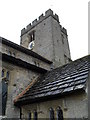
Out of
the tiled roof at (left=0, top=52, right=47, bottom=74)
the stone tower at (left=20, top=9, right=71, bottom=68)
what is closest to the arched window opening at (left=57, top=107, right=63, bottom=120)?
the tiled roof at (left=0, top=52, right=47, bottom=74)

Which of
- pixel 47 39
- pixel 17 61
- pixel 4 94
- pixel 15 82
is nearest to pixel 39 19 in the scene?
pixel 47 39

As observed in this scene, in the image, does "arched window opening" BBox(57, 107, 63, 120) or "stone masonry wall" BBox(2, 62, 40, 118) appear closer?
"arched window opening" BBox(57, 107, 63, 120)

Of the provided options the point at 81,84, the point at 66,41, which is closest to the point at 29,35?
the point at 66,41

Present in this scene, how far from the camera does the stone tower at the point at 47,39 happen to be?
19608mm

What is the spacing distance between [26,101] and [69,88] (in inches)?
106

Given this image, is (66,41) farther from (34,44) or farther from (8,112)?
(8,112)

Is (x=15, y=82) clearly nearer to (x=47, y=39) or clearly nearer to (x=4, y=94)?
(x=4, y=94)

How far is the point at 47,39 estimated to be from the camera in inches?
816

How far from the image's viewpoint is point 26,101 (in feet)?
24.9

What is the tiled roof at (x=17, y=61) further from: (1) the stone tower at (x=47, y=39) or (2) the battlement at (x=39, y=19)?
(2) the battlement at (x=39, y=19)

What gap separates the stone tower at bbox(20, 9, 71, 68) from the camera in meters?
19.6

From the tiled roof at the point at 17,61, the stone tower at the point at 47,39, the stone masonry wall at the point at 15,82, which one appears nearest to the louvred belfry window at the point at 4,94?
the stone masonry wall at the point at 15,82

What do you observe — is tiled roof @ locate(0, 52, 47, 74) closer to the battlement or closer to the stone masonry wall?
the stone masonry wall

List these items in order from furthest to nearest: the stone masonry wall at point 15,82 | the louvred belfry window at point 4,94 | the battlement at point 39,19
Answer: the battlement at point 39,19 → the stone masonry wall at point 15,82 → the louvred belfry window at point 4,94
